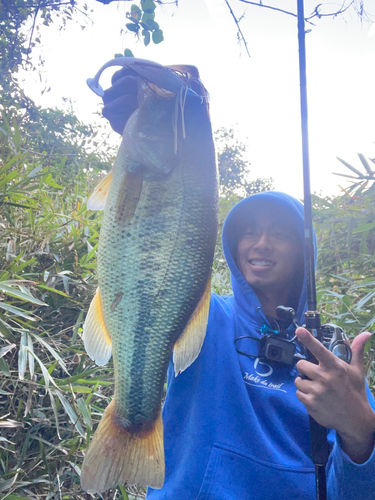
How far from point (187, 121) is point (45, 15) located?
4915 mm

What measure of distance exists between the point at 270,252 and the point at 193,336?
951 mm

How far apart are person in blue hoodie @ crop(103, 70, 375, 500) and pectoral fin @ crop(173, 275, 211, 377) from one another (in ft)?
1.15

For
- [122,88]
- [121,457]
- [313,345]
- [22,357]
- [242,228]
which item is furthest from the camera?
[242,228]

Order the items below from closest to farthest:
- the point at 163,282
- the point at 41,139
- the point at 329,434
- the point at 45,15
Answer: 1. the point at 163,282
2. the point at 329,434
3. the point at 45,15
4. the point at 41,139

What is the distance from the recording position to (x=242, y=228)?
2.19 meters

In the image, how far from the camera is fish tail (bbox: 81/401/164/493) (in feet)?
3.62

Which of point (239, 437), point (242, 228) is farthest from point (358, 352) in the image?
point (242, 228)

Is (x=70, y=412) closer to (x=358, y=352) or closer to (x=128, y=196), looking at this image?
(x=128, y=196)

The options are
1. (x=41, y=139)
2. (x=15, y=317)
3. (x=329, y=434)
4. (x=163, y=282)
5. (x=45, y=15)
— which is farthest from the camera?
(x=41, y=139)

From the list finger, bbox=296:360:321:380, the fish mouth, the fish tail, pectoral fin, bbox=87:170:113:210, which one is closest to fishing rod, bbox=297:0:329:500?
finger, bbox=296:360:321:380

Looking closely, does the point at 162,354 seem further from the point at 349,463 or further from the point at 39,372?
the point at 39,372

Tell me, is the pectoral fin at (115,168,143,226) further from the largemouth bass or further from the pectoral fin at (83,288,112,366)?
the pectoral fin at (83,288,112,366)

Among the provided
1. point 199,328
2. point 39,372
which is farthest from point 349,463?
point 39,372

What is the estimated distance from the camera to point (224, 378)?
5.39 feet
